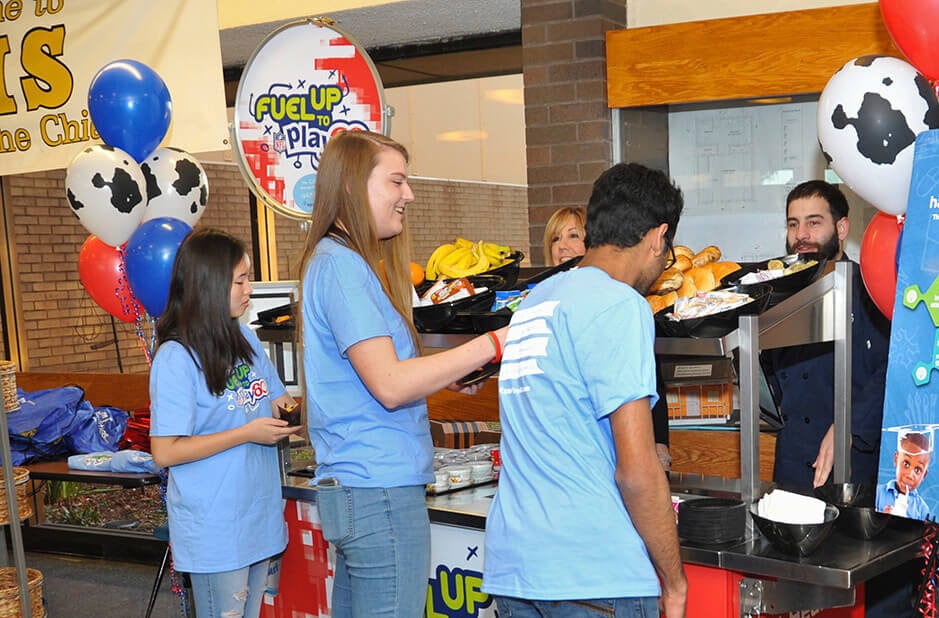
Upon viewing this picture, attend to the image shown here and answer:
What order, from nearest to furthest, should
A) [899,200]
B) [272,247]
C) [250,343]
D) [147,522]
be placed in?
[899,200] → [250,343] → [147,522] → [272,247]

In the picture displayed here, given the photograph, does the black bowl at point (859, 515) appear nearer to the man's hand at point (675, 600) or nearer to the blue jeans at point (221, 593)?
the man's hand at point (675, 600)

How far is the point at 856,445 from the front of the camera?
308 centimetres

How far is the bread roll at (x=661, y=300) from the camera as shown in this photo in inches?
108

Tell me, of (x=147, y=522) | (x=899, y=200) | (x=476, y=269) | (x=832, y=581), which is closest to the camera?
(x=832, y=581)

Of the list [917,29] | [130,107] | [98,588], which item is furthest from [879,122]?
[98,588]

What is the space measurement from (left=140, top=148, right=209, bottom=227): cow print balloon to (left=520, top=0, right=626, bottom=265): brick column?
1.71 metres

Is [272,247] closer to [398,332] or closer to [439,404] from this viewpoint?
[439,404]

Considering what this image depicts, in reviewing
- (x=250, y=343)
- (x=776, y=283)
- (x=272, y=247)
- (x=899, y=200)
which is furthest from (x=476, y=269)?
(x=272, y=247)

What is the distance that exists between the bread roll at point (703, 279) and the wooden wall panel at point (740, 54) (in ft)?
5.94

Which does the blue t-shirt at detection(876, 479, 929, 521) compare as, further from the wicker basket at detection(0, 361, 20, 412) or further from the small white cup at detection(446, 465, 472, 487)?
the wicker basket at detection(0, 361, 20, 412)

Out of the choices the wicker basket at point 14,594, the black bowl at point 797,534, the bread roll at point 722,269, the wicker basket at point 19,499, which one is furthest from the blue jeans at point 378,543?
the wicker basket at point 14,594

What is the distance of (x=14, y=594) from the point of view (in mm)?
3658

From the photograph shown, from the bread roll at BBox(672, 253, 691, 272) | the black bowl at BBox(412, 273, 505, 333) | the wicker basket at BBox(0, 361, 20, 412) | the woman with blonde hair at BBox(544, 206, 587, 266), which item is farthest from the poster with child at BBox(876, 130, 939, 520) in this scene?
the wicker basket at BBox(0, 361, 20, 412)

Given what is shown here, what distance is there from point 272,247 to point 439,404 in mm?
2737
